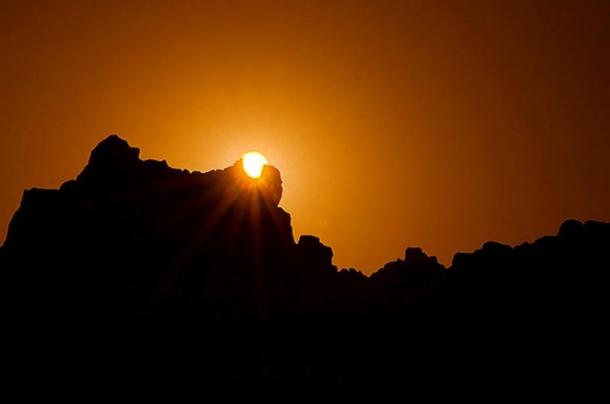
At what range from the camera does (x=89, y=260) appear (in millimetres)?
64562

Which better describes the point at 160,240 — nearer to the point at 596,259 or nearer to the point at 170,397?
the point at 170,397

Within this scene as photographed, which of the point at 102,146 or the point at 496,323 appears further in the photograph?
the point at 102,146

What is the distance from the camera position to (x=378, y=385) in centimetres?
6050

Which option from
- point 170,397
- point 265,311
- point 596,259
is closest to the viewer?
point 170,397

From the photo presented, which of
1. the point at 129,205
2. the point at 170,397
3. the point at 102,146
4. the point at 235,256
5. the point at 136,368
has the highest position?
the point at 102,146

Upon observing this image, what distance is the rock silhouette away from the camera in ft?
187

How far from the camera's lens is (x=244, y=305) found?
6378 centimetres

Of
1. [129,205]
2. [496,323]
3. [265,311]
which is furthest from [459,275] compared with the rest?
[129,205]

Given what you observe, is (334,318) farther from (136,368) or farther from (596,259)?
(596,259)

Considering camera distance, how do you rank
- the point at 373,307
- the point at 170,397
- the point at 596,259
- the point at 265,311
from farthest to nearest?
the point at 373,307 → the point at 265,311 → the point at 596,259 → the point at 170,397

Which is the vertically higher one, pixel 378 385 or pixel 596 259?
pixel 596 259

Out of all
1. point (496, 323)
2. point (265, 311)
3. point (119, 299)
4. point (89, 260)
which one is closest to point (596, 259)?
point (496, 323)

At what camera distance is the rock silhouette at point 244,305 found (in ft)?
187

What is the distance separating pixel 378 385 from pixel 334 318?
1034 centimetres
